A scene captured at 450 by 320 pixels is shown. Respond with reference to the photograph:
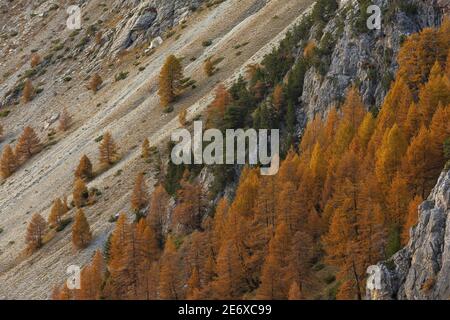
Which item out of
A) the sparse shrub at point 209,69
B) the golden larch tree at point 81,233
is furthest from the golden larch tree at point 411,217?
the sparse shrub at point 209,69

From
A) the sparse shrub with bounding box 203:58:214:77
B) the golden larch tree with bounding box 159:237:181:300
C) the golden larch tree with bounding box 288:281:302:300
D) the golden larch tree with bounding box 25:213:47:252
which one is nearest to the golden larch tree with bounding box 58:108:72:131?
the sparse shrub with bounding box 203:58:214:77

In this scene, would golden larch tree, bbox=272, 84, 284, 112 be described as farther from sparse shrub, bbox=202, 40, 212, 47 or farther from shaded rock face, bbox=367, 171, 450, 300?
shaded rock face, bbox=367, 171, 450, 300

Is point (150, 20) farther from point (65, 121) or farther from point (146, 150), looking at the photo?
point (146, 150)

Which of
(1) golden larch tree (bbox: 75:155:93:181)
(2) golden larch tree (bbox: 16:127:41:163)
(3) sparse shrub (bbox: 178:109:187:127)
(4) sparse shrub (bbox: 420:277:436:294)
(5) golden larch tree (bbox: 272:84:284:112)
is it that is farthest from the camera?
(2) golden larch tree (bbox: 16:127:41:163)

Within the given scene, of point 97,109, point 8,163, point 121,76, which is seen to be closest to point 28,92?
point 121,76

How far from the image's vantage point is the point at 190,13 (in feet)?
514

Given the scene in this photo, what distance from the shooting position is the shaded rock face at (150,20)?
158 meters

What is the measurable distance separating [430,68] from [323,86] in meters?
12.3

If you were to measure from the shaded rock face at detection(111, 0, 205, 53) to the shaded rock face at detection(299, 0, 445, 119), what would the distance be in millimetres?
59640

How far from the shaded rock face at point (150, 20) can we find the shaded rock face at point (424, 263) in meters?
98.8

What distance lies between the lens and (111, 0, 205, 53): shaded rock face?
158375 mm

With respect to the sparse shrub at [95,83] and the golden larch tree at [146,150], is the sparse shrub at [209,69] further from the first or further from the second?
the sparse shrub at [95,83]

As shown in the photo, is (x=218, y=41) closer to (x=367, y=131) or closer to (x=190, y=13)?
(x=190, y=13)

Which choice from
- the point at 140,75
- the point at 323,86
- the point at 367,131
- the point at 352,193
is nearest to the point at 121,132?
the point at 140,75
